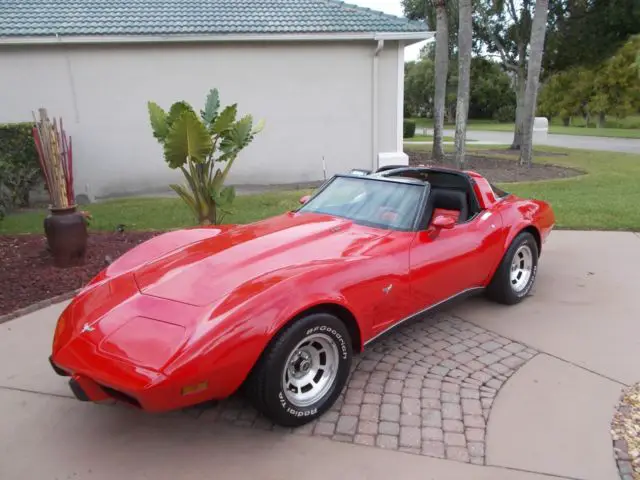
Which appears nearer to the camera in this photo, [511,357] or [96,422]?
[96,422]

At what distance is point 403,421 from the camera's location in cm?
317

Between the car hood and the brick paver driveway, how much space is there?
0.78 metres

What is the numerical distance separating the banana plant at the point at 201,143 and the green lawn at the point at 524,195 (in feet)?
4.12

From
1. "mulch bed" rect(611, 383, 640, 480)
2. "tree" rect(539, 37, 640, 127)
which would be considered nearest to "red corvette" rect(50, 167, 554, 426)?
"mulch bed" rect(611, 383, 640, 480)

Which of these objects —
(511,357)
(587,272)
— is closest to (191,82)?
(587,272)

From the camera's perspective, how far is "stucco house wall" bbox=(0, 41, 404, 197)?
452 inches

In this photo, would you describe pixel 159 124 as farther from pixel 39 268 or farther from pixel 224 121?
pixel 39 268

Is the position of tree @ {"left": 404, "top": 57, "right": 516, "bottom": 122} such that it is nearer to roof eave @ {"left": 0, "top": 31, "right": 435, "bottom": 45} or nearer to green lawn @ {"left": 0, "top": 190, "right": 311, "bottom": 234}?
roof eave @ {"left": 0, "top": 31, "right": 435, "bottom": 45}

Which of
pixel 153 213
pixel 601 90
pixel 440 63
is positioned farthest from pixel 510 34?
pixel 601 90

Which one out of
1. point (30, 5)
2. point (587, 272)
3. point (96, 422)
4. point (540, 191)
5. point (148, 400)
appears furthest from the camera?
point (30, 5)

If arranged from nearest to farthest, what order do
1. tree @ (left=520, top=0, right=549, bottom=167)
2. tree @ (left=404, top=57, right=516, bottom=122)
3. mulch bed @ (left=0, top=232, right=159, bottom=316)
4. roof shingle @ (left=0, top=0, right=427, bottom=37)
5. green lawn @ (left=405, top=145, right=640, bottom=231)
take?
1. mulch bed @ (left=0, top=232, right=159, bottom=316)
2. green lawn @ (left=405, top=145, right=640, bottom=231)
3. roof shingle @ (left=0, top=0, right=427, bottom=37)
4. tree @ (left=520, top=0, right=549, bottom=167)
5. tree @ (left=404, top=57, right=516, bottom=122)

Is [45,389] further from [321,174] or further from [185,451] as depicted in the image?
[321,174]

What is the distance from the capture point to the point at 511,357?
3969mm

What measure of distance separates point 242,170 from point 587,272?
28.1 feet
